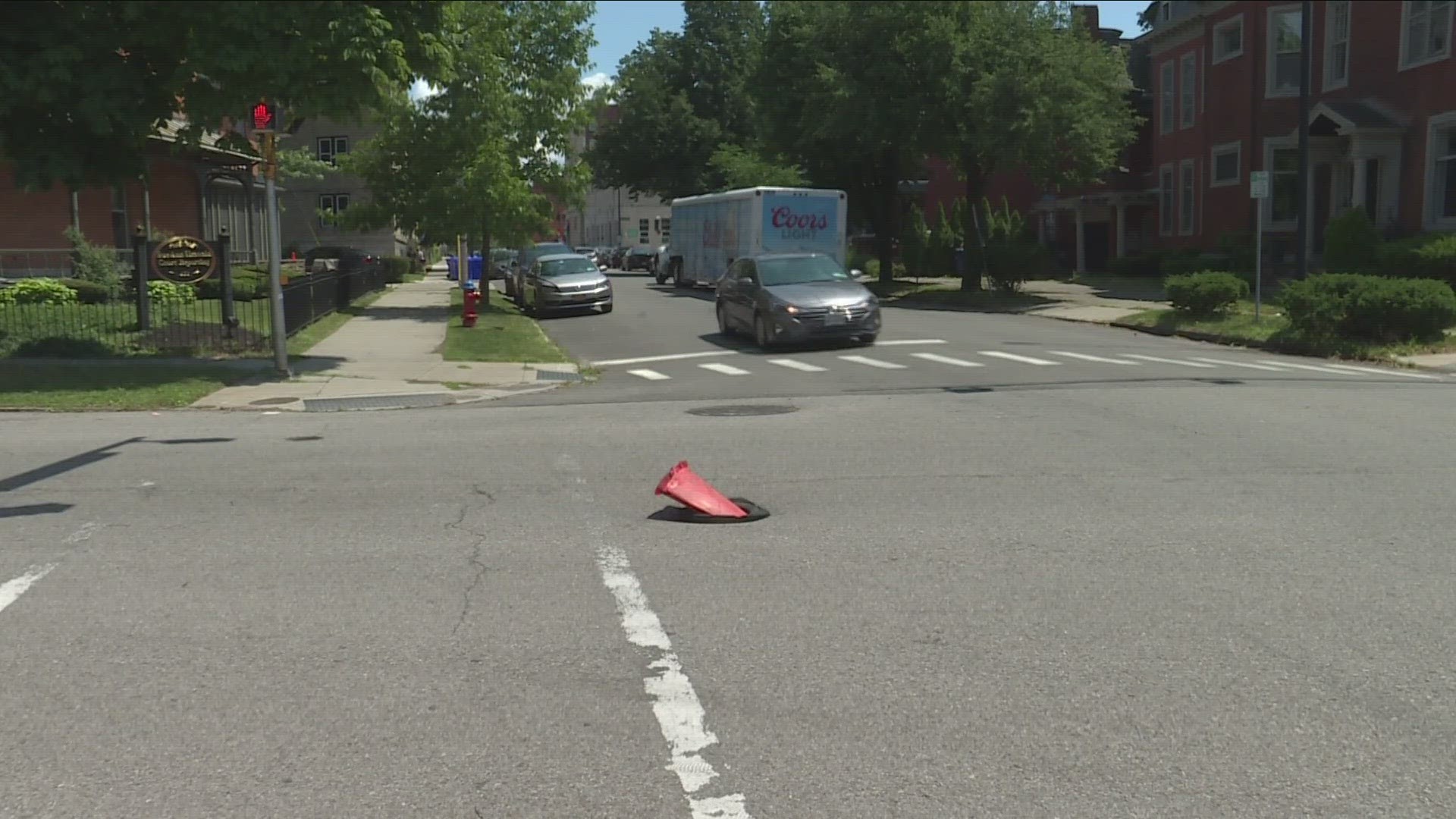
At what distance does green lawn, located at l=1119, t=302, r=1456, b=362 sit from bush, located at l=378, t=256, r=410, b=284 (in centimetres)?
2973

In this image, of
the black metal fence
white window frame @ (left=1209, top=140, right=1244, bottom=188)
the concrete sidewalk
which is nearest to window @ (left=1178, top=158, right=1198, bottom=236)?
white window frame @ (left=1209, top=140, right=1244, bottom=188)

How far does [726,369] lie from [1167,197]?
2757 cm

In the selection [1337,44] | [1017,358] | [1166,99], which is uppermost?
[1337,44]

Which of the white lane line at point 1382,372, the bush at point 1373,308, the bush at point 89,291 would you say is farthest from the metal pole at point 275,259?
the bush at point 1373,308

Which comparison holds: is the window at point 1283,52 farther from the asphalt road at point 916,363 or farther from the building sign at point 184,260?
the building sign at point 184,260

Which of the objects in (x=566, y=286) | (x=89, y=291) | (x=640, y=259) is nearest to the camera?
(x=89, y=291)

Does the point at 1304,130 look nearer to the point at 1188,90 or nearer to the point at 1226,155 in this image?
the point at 1226,155

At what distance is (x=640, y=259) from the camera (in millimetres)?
69000

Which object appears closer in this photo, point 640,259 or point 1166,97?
point 1166,97

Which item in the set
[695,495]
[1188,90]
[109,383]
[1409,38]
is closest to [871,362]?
[109,383]

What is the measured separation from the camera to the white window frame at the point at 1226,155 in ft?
118

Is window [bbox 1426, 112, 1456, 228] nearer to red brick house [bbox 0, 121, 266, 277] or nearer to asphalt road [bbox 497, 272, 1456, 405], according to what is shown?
asphalt road [bbox 497, 272, 1456, 405]

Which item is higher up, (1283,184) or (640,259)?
→ (1283,184)

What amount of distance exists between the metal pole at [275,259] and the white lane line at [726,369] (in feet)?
19.0
